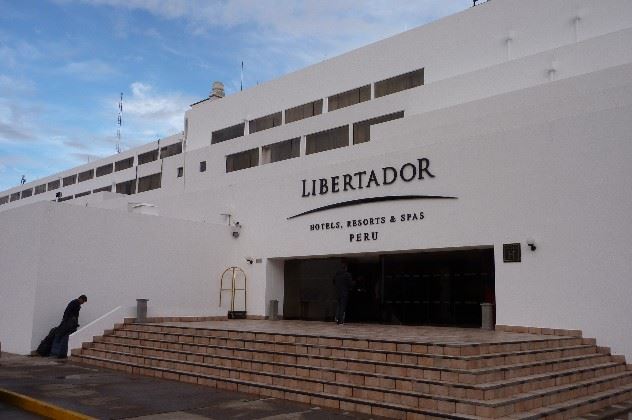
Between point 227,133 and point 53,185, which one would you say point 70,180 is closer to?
point 53,185

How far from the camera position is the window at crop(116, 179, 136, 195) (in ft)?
144

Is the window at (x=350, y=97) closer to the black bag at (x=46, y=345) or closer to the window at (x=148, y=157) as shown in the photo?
the black bag at (x=46, y=345)

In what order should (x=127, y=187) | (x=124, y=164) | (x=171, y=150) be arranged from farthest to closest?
(x=124, y=164)
(x=127, y=187)
(x=171, y=150)

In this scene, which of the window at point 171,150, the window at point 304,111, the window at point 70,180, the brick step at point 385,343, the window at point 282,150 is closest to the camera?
the brick step at point 385,343

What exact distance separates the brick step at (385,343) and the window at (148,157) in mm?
34049

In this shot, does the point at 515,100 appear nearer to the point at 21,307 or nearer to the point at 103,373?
the point at 103,373

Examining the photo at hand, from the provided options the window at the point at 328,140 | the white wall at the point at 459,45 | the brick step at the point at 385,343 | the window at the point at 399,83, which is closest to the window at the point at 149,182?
the white wall at the point at 459,45

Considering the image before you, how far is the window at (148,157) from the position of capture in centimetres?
4491

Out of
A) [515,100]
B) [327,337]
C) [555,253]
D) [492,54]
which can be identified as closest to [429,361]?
[327,337]

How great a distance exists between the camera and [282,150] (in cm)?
2844

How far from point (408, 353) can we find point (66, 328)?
9.18 meters

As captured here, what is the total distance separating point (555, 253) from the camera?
39.2 ft

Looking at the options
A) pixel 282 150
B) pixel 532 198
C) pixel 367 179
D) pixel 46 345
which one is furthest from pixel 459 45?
pixel 46 345

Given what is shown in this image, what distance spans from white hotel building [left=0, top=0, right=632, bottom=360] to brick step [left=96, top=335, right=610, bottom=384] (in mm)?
2190
